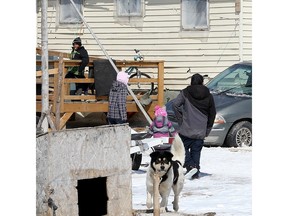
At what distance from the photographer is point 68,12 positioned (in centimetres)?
2384

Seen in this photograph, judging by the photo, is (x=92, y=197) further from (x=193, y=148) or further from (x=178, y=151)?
(x=193, y=148)

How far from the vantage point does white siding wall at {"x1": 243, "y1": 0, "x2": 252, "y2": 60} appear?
22.6 m

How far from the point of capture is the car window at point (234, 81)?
17.2 meters

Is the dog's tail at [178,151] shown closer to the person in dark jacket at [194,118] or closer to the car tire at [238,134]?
the person in dark jacket at [194,118]

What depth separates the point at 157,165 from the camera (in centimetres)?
967

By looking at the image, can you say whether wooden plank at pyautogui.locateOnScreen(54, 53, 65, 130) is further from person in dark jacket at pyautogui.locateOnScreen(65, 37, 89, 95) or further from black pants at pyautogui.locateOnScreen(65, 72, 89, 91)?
black pants at pyautogui.locateOnScreen(65, 72, 89, 91)

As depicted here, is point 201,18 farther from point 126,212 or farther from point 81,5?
point 126,212

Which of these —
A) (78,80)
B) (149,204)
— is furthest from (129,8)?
(149,204)

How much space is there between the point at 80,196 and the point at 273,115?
4.32 metres

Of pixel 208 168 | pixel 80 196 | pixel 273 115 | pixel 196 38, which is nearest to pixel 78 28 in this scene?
pixel 196 38

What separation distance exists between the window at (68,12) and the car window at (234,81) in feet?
22.8

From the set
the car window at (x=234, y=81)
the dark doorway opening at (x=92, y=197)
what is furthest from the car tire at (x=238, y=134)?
the dark doorway opening at (x=92, y=197)
